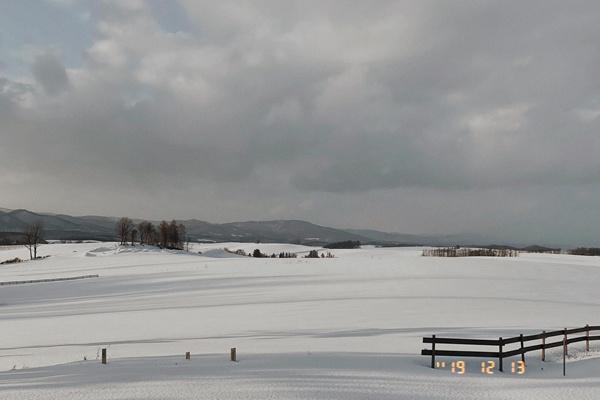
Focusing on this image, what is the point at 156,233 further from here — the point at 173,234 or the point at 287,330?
the point at 287,330

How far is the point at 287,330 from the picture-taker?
24562mm

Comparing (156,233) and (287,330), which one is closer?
(287,330)

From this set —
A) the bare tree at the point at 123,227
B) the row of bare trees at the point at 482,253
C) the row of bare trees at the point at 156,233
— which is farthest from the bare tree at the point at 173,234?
the row of bare trees at the point at 482,253

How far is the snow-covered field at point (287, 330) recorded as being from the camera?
13.3 meters

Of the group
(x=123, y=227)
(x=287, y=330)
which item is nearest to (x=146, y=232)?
(x=123, y=227)

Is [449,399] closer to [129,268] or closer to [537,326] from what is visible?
[537,326]

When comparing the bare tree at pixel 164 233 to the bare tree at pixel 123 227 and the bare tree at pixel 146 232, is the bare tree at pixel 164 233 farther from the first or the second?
the bare tree at pixel 123 227

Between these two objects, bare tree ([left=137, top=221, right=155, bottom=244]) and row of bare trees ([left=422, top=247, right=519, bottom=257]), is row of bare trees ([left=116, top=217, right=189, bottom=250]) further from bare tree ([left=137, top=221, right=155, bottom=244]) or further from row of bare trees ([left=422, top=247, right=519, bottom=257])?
row of bare trees ([left=422, top=247, right=519, bottom=257])

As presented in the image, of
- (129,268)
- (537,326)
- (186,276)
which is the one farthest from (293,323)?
(129,268)
